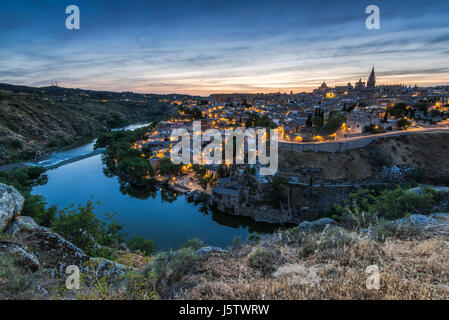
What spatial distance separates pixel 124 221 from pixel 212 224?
656cm

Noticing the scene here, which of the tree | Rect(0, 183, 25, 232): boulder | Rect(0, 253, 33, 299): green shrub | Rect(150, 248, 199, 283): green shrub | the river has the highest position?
the tree

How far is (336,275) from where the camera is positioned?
259cm

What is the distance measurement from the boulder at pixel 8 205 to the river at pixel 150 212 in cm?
621

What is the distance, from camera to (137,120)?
6688 centimetres

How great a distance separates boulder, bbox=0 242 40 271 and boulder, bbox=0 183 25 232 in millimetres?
791

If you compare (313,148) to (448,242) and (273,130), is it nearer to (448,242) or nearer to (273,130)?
(273,130)

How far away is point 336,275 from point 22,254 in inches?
189

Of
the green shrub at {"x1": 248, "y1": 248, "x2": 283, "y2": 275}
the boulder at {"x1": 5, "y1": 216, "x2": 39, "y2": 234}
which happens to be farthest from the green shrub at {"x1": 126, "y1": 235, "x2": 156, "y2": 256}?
the green shrub at {"x1": 248, "y1": 248, "x2": 283, "y2": 275}

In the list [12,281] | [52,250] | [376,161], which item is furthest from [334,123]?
[12,281]

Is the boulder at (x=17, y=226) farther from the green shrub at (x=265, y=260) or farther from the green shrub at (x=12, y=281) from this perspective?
the green shrub at (x=265, y=260)

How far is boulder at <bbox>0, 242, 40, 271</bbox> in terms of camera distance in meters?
3.26

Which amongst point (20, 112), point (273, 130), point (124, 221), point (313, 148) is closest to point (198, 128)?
point (273, 130)

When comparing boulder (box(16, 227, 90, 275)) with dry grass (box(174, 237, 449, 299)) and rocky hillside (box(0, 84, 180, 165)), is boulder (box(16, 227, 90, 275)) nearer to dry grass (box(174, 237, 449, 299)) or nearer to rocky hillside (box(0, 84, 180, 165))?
dry grass (box(174, 237, 449, 299))

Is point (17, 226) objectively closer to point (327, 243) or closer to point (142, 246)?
point (142, 246)
